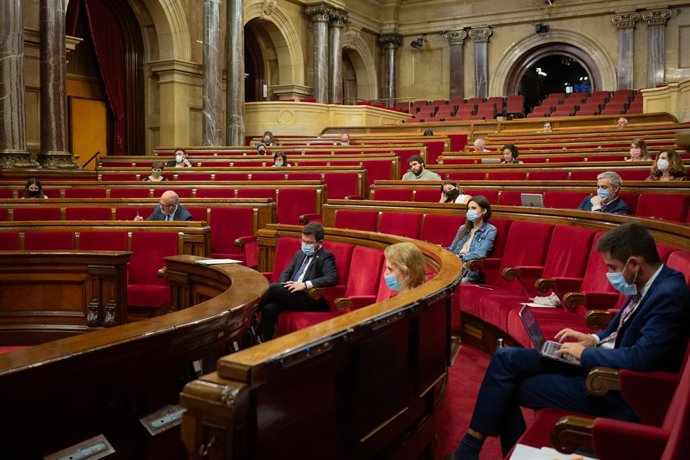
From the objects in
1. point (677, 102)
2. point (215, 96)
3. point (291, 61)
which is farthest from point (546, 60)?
point (215, 96)


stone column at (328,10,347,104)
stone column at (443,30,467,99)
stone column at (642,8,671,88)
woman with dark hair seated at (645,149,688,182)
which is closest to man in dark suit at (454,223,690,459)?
woman with dark hair seated at (645,149,688,182)

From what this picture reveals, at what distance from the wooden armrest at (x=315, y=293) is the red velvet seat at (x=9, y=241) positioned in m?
2.20

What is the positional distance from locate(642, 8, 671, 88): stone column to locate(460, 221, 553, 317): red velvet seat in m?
13.3

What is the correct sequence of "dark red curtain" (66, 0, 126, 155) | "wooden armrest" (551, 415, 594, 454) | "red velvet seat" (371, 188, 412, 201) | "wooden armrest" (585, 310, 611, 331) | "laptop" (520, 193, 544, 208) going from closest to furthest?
1. "wooden armrest" (551, 415, 594, 454)
2. "wooden armrest" (585, 310, 611, 331)
3. "laptop" (520, 193, 544, 208)
4. "red velvet seat" (371, 188, 412, 201)
5. "dark red curtain" (66, 0, 126, 155)

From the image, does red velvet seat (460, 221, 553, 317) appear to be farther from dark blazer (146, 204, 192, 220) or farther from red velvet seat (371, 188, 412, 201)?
dark blazer (146, 204, 192, 220)

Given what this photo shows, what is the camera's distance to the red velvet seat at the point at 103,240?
451 centimetres

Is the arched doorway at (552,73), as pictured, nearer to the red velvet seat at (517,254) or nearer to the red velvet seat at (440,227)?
the red velvet seat at (440,227)

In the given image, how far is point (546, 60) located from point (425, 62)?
15.1 ft

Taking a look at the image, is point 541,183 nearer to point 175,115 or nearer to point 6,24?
point 6,24

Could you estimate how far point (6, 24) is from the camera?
8.03 metres

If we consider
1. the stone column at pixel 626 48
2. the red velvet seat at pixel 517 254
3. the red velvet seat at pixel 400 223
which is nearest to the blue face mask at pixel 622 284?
the red velvet seat at pixel 517 254

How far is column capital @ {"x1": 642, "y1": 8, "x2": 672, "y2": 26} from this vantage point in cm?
1530

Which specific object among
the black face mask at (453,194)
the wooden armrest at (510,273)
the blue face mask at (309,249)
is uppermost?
the black face mask at (453,194)

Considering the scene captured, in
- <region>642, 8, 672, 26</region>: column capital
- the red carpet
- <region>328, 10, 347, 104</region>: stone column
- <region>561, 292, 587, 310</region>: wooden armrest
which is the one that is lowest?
the red carpet
